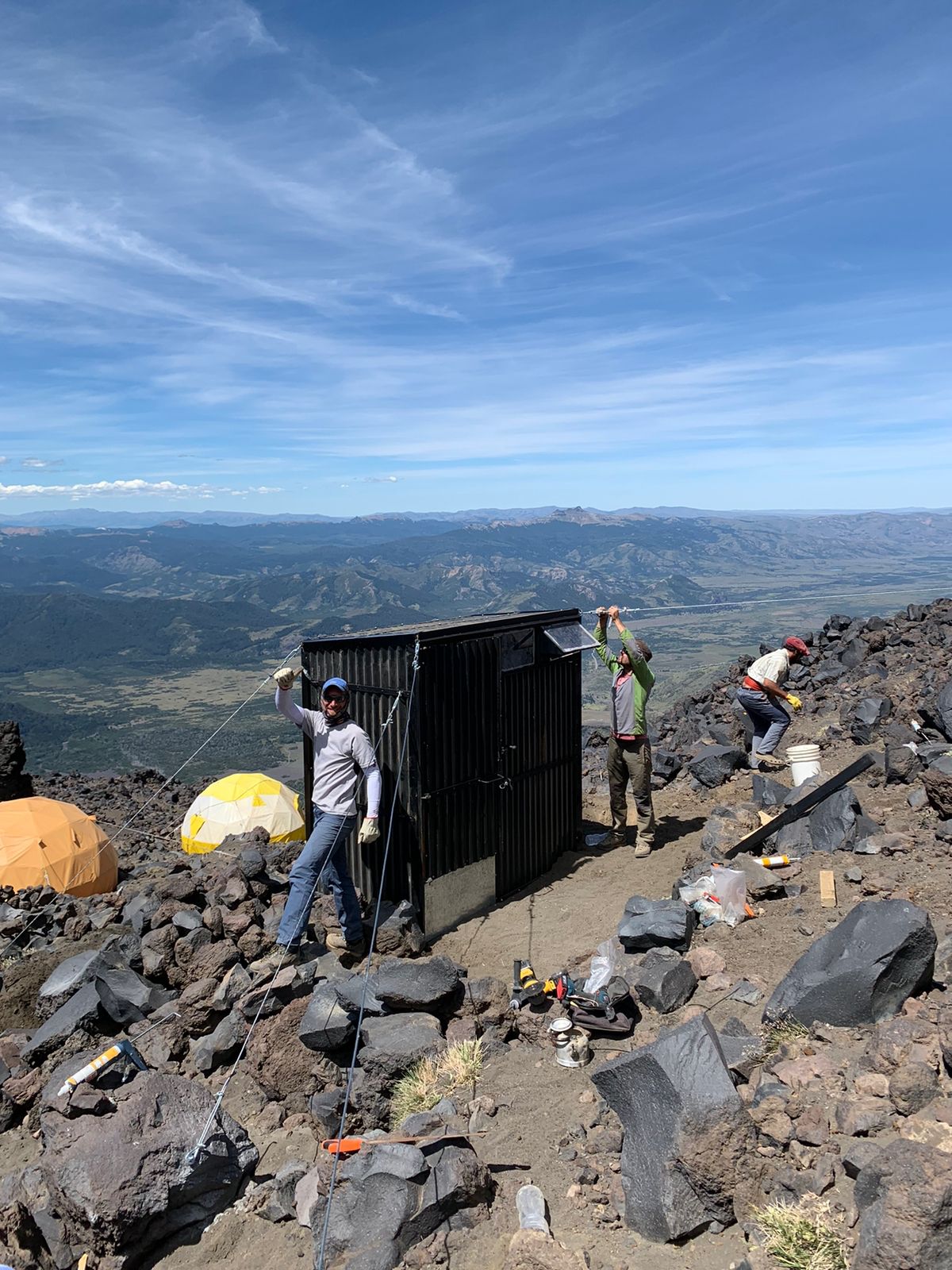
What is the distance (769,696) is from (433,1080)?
712cm

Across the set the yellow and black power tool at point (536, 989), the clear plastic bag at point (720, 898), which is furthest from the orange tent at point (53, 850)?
the clear plastic bag at point (720, 898)

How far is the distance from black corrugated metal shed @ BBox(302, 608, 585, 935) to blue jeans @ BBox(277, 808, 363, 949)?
18.9 inches

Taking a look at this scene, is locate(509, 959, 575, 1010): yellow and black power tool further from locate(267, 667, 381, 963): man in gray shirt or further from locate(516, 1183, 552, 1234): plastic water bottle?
locate(516, 1183, 552, 1234): plastic water bottle

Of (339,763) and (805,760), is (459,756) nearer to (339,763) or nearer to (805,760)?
(339,763)

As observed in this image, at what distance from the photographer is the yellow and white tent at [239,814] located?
1697cm

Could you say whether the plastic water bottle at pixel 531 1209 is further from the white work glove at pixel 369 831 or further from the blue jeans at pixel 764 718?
the blue jeans at pixel 764 718

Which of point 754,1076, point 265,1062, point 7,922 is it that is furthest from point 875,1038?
point 7,922

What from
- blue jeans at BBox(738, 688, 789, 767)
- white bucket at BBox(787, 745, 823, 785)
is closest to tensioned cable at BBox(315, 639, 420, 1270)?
white bucket at BBox(787, 745, 823, 785)

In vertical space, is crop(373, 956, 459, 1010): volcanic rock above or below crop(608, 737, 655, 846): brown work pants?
below

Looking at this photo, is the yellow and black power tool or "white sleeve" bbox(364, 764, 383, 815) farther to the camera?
"white sleeve" bbox(364, 764, 383, 815)

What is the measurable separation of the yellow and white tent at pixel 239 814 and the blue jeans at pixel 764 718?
9342mm

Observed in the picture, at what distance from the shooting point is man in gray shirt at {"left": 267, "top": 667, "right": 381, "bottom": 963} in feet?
24.4

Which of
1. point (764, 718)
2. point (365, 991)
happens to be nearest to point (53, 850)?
point (365, 991)

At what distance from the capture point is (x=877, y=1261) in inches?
137
